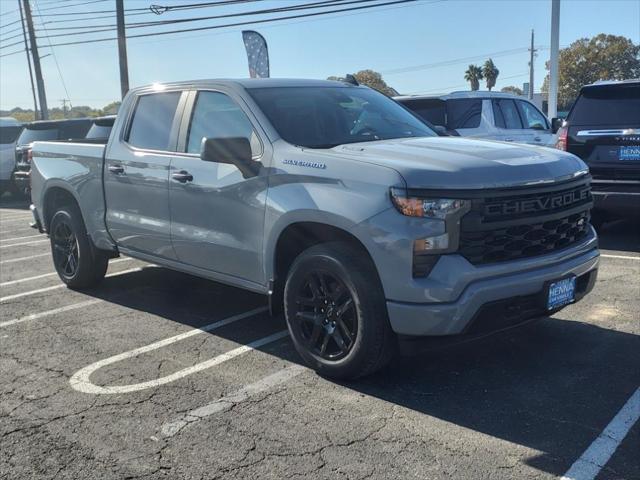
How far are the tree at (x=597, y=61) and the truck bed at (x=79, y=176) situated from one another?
5591 centimetres

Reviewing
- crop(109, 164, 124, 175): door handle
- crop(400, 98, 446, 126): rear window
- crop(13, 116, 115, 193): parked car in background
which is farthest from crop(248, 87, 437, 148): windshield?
crop(13, 116, 115, 193): parked car in background

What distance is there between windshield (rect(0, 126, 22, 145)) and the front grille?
1701cm

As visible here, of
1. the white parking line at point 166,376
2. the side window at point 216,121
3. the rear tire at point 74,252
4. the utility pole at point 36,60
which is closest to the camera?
the white parking line at point 166,376

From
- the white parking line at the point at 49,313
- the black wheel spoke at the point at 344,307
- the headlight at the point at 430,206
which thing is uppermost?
the headlight at the point at 430,206

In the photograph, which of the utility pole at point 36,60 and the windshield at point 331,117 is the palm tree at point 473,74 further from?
the windshield at point 331,117

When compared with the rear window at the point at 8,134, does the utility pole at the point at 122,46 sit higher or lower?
higher

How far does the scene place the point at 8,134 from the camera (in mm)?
18172

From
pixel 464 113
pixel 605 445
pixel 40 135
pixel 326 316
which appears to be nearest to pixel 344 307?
pixel 326 316

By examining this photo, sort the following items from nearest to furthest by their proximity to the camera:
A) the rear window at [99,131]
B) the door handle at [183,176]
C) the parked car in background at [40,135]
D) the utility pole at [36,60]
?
the door handle at [183,176] → the rear window at [99,131] → the parked car in background at [40,135] → the utility pole at [36,60]

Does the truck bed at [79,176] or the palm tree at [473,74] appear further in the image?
the palm tree at [473,74]

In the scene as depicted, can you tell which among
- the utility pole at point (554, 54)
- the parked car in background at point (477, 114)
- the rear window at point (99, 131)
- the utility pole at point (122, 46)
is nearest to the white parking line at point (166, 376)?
the parked car in background at point (477, 114)

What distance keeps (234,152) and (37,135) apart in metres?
13.0

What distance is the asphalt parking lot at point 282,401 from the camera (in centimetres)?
331

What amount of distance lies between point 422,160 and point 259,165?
1159 millimetres
